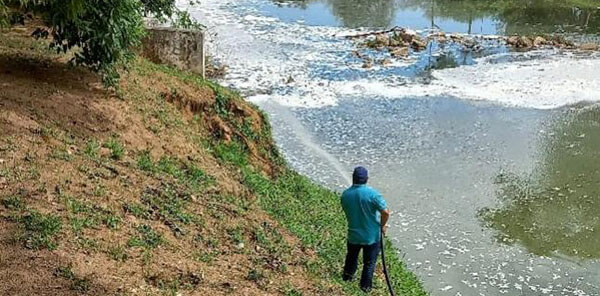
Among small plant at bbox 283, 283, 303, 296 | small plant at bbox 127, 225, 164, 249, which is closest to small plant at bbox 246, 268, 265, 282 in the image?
small plant at bbox 283, 283, 303, 296

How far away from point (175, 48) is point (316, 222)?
7675mm

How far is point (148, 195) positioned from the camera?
8.66 metres

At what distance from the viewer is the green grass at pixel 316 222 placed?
9.62 m

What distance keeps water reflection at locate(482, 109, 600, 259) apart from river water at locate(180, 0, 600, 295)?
0.04 metres

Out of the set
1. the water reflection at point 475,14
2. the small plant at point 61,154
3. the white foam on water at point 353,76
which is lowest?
the white foam on water at point 353,76

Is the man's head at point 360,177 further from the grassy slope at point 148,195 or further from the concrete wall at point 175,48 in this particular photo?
the concrete wall at point 175,48

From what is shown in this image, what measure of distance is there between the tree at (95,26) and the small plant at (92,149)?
1672mm

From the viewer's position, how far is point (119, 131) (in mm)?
10406

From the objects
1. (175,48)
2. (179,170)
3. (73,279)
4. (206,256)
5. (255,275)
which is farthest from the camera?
(175,48)

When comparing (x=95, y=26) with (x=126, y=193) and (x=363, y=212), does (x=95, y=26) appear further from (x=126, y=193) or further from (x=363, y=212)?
(x=363, y=212)

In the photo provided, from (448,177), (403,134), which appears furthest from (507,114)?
(448,177)

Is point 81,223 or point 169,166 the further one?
point 169,166

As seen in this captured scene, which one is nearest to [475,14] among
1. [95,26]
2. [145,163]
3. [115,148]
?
[95,26]

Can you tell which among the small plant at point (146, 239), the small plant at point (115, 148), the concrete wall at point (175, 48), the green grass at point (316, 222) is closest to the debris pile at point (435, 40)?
the concrete wall at point (175, 48)
